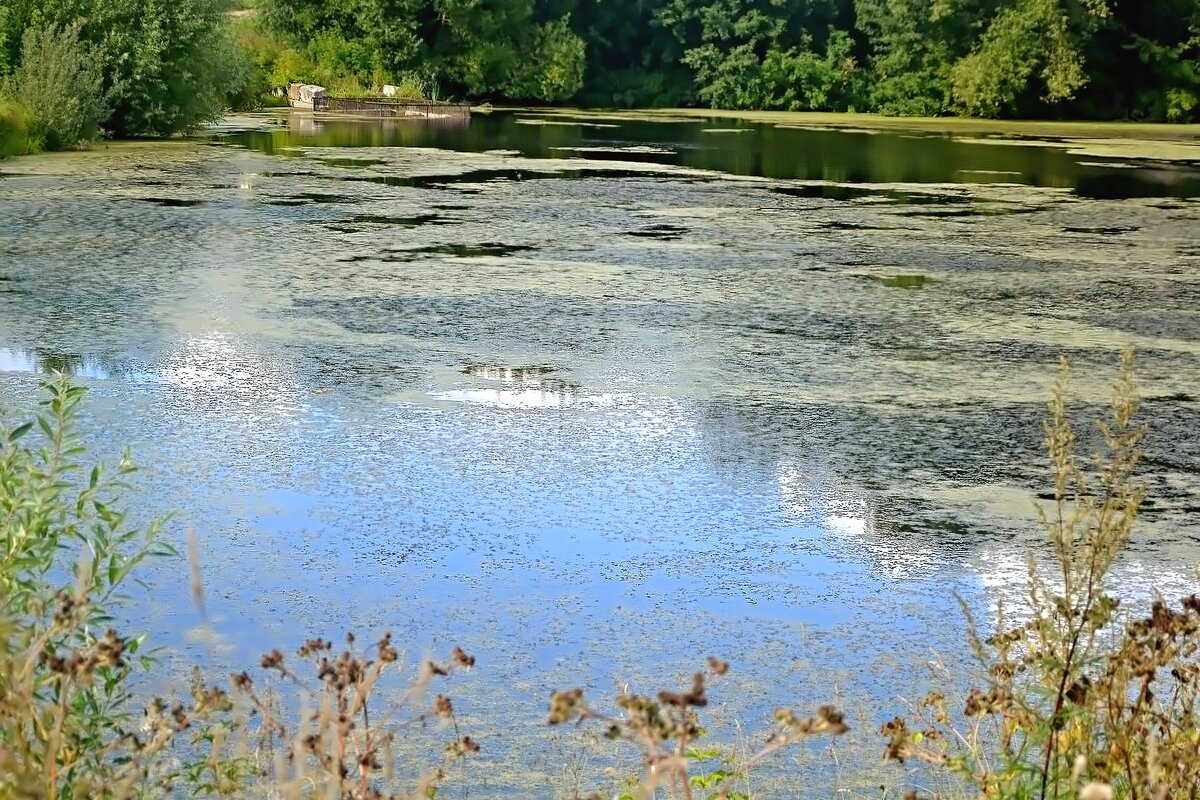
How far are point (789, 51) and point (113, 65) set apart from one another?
22.0m

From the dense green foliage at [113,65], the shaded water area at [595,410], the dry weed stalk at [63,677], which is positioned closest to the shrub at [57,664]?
the dry weed stalk at [63,677]

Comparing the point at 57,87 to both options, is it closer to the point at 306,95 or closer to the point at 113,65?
the point at 113,65

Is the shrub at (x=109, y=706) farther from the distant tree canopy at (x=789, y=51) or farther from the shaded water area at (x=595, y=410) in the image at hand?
the distant tree canopy at (x=789, y=51)

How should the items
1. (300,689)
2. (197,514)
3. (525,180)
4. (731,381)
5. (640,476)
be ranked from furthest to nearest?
(525,180)
(731,381)
(640,476)
(197,514)
(300,689)

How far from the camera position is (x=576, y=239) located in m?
11.5

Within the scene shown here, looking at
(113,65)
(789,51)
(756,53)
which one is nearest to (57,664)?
(113,65)

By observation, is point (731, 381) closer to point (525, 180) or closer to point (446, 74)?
point (525, 180)

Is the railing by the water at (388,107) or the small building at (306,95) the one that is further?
the small building at (306,95)

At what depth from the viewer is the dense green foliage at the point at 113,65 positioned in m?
17.6

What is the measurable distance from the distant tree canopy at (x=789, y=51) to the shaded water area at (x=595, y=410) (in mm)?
21134

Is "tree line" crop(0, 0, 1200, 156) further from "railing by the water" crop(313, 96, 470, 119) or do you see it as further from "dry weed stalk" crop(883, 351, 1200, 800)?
"dry weed stalk" crop(883, 351, 1200, 800)

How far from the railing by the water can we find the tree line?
149 cm

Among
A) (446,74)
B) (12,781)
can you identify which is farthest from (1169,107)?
(12,781)

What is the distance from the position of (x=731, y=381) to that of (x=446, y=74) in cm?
3089
